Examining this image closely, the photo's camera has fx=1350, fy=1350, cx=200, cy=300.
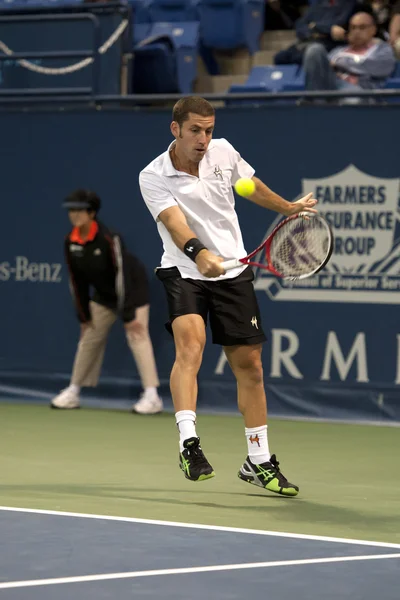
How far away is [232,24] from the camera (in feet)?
43.9

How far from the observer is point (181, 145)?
6.56 metres

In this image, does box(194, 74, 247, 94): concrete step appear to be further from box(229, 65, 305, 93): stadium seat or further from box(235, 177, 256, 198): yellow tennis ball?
box(235, 177, 256, 198): yellow tennis ball

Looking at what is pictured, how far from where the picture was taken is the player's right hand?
612 centimetres

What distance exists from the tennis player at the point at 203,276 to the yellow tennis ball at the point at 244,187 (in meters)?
0.27

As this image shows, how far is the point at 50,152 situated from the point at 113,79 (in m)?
0.80

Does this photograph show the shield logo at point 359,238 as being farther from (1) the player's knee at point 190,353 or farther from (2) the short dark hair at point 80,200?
(1) the player's knee at point 190,353

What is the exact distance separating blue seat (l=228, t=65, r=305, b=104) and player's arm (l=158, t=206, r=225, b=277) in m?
5.32

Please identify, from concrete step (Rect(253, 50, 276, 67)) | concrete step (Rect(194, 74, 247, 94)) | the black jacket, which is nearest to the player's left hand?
the black jacket

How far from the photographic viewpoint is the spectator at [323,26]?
1209 centimetres

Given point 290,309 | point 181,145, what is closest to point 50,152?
point 290,309

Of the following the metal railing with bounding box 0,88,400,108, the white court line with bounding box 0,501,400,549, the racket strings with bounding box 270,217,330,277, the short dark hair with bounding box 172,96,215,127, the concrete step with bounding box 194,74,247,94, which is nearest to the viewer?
the white court line with bounding box 0,501,400,549

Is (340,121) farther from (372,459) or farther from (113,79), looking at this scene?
(372,459)

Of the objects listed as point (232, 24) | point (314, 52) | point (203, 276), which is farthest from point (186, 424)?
point (232, 24)

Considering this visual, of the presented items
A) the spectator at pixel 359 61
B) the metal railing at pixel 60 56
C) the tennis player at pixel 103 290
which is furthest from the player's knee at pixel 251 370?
the metal railing at pixel 60 56
